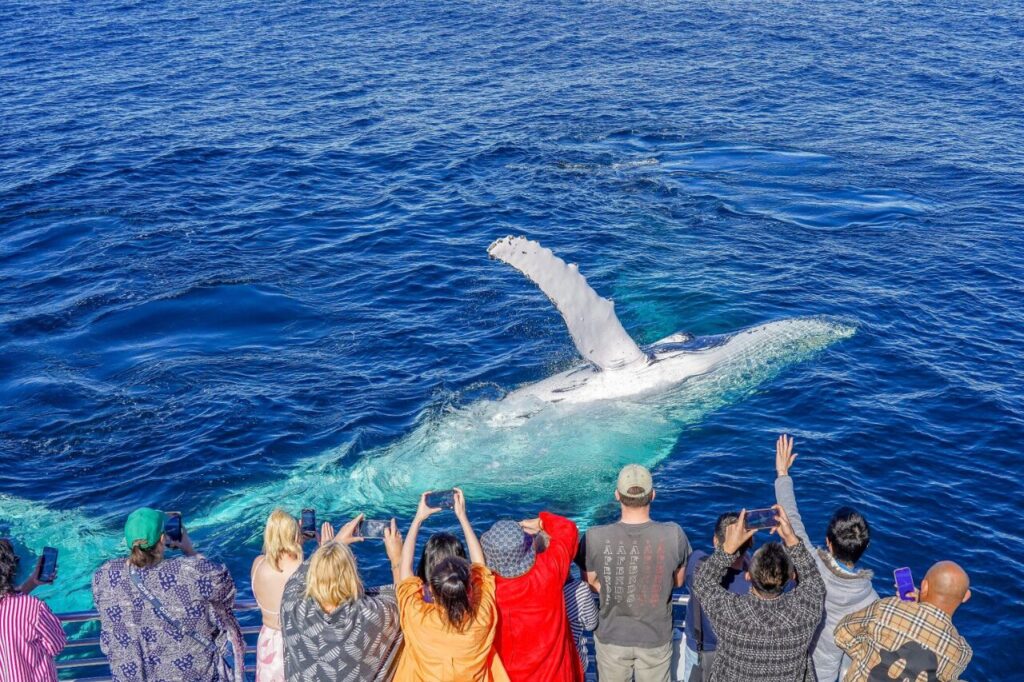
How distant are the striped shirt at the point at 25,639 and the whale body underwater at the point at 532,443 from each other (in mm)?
7161

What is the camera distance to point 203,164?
34219 mm

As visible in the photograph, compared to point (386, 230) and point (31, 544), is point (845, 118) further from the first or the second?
point (31, 544)

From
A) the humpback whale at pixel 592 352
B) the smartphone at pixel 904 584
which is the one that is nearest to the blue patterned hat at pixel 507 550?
the smartphone at pixel 904 584

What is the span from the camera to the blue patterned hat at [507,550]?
7.69m

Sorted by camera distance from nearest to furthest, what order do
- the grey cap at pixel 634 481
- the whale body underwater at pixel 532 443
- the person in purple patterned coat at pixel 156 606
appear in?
the person in purple patterned coat at pixel 156 606
the grey cap at pixel 634 481
the whale body underwater at pixel 532 443

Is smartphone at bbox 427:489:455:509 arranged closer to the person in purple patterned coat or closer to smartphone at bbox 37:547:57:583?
the person in purple patterned coat

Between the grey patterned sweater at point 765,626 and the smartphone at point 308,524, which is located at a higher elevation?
the smartphone at point 308,524

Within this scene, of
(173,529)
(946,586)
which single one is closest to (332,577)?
(173,529)

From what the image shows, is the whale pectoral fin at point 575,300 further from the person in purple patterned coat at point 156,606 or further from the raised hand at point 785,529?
the person in purple patterned coat at point 156,606

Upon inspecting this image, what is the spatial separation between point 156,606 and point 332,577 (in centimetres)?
173

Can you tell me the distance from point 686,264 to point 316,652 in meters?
19.9

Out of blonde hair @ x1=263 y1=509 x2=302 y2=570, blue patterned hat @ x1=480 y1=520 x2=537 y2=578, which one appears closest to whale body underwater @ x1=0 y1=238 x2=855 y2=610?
blonde hair @ x1=263 y1=509 x2=302 y2=570

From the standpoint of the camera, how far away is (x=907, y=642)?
7449mm


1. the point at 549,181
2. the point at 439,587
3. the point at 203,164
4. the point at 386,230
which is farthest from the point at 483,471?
the point at 203,164
